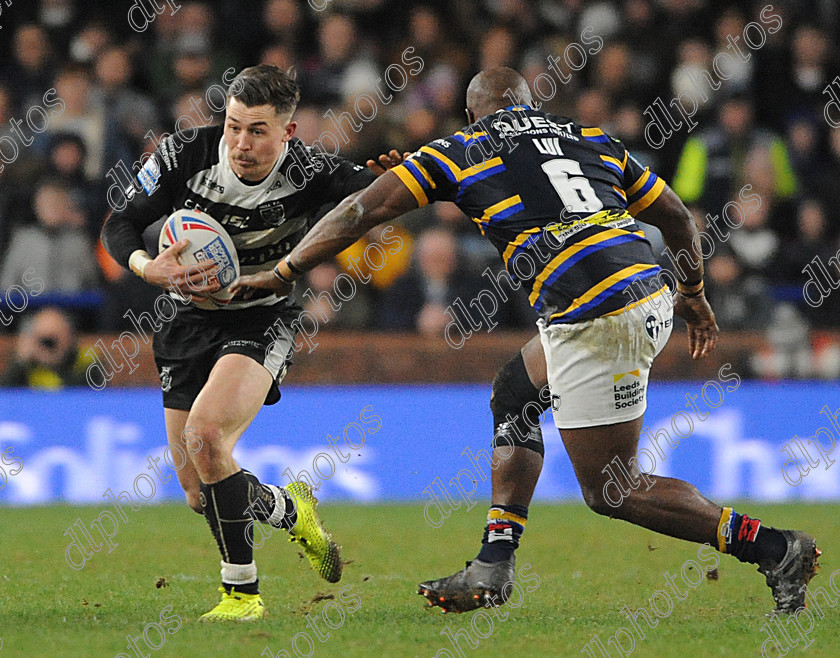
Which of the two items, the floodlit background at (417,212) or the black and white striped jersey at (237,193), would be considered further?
the floodlit background at (417,212)

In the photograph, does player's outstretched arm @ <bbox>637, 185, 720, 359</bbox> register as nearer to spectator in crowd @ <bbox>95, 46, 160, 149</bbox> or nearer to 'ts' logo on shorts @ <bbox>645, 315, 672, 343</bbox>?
'ts' logo on shorts @ <bbox>645, 315, 672, 343</bbox>

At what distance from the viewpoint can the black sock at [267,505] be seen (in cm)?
568

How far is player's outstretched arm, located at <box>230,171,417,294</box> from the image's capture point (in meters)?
5.08

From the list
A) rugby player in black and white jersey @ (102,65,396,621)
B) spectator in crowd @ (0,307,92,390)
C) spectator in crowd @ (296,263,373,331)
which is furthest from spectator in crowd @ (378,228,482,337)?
rugby player in black and white jersey @ (102,65,396,621)

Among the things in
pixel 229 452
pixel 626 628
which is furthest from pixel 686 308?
pixel 229 452

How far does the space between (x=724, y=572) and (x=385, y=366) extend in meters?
4.91

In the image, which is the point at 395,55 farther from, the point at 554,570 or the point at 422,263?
the point at 554,570

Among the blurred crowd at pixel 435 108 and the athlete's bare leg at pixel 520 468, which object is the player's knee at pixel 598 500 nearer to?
the athlete's bare leg at pixel 520 468

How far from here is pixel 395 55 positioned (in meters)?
14.2

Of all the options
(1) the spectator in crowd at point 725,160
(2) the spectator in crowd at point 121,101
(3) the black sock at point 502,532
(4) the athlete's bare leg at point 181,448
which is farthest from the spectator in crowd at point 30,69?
(3) the black sock at point 502,532

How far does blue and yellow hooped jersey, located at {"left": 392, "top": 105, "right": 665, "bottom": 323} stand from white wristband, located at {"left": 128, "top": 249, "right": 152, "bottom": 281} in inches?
51.8

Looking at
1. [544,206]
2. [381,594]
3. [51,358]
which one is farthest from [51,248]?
[544,206]

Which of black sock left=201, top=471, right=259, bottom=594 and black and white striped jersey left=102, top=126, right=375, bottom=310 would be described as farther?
black and white striped jersey left=102, top=126, right=375, bottom=310

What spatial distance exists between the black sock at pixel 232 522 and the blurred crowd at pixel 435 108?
6.09 m
